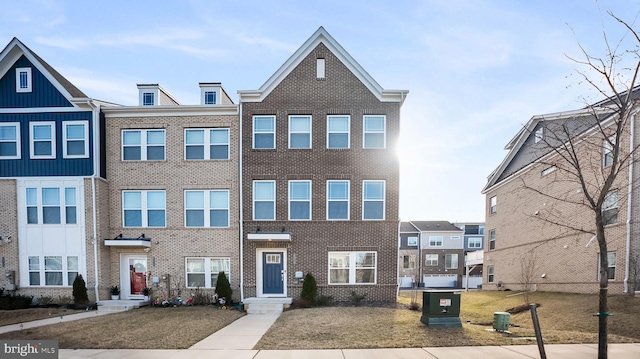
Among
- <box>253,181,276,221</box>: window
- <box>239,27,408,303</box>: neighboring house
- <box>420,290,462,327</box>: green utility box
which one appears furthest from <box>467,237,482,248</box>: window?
<box>420,290,462,327</box>: green utility box

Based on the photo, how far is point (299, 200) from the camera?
14352 millimetres

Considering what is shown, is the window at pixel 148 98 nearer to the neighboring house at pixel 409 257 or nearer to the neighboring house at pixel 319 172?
the neighboring house at pixel 319 172

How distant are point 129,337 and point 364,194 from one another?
394 inches

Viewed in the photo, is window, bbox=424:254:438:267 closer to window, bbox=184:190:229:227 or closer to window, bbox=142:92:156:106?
window, bbox=184:190:229:227

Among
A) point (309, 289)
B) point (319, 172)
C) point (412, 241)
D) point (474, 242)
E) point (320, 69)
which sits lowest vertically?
point (474, 242)

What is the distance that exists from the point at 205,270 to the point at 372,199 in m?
8.55

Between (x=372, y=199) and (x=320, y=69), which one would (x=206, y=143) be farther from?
(x=372, y=199)

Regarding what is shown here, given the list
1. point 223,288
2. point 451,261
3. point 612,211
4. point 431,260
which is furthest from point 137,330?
point 451,261

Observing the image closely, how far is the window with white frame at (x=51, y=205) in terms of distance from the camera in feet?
47.0

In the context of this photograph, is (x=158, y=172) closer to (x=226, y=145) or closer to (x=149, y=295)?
(x=226, y=145)

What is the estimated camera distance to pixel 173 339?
26.5 feet

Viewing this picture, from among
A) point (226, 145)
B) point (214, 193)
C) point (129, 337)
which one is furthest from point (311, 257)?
point (129, 337)

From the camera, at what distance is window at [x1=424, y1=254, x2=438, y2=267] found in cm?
4042

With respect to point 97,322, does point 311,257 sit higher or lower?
higher
